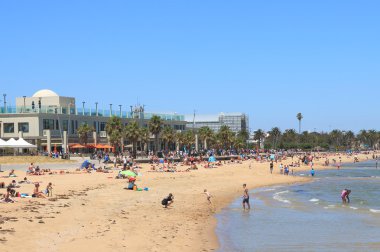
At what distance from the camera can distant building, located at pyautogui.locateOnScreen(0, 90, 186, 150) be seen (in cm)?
8006

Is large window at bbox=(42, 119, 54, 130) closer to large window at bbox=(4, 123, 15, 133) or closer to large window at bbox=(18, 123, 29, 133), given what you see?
large window at bbox=(18, 123, 29, 133)

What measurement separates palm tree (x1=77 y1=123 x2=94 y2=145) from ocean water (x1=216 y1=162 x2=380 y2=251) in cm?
4961

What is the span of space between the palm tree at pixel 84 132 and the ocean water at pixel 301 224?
49612mm

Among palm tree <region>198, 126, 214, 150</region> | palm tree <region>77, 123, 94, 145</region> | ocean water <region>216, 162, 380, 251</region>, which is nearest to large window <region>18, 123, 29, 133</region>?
palm tree <region>77, 123, 94, 145</region>

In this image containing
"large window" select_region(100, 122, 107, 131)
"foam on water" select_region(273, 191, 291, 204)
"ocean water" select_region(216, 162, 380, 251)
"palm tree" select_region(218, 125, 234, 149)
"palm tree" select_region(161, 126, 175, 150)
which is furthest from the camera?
"palm tree" select_region(218, 125, 234, 149)

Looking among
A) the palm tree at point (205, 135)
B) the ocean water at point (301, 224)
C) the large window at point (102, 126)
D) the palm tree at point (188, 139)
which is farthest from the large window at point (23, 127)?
the ocean water at point (301, 224)

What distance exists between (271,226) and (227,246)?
5.53m

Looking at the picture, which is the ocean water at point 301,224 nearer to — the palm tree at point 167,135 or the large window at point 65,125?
the large window at point 65,125

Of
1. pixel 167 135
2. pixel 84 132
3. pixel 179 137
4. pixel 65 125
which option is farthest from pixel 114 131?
pixel 179 137

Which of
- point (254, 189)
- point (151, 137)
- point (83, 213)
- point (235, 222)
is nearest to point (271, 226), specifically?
point (235, 222)

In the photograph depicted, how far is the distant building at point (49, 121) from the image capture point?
80062 millimetres

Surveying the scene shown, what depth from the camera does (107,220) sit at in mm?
20500

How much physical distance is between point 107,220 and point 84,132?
2568 inches

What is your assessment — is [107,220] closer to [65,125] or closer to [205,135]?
[65,125]
